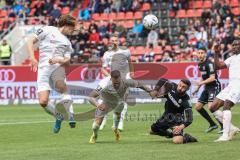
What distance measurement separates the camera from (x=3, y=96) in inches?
1193

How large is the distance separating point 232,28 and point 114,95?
18.5 meters

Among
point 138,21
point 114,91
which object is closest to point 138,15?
point 138,21

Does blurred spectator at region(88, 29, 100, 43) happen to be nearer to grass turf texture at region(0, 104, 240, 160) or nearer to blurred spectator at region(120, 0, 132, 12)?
blurred spectator at region(120, 0, 132, 12)

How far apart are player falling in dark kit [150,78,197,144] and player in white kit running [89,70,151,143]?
0.31 metres

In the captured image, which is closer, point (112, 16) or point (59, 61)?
point (59, 61)

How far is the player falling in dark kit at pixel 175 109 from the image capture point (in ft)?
44.8

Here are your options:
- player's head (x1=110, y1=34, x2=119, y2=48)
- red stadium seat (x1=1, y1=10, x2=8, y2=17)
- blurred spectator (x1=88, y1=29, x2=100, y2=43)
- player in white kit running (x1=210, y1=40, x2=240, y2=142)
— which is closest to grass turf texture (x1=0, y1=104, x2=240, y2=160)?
player in white kit running (x1=210, y1=40, x2=240, y2=142)

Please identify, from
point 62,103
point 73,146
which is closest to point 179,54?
point 62,103

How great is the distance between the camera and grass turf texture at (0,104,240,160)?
11570mm

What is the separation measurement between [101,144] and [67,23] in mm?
2834

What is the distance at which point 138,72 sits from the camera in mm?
28438

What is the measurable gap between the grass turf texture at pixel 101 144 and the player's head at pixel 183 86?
1.01m

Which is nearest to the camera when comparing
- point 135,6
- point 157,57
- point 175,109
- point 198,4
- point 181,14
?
point 175,109

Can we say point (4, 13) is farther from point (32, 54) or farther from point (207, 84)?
point (32, 54)
